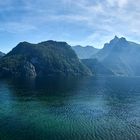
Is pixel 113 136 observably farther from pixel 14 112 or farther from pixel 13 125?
pixel 14 112

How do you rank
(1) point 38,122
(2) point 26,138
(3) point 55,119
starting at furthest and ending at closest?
(3) point 55,119 < (1) point 38,122 < (2) point 26,138

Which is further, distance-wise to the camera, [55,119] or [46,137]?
[55,119]

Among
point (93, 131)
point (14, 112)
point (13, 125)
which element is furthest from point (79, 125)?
point (14, 112)

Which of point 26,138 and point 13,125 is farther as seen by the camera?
point 13,125

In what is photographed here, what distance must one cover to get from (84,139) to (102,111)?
46954mm

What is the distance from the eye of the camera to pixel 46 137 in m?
78.8

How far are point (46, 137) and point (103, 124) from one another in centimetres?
2731

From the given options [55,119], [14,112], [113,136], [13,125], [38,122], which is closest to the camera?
[113,136]

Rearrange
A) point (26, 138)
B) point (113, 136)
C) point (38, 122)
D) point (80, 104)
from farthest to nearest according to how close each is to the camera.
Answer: point (80, 104)
point (38, 122)
point (113, 136)
point (26, 138)

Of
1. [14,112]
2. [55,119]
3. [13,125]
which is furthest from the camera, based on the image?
[14,112]

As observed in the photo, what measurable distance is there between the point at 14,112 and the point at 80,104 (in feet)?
138

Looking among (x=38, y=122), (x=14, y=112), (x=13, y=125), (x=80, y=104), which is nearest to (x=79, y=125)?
(x=38, y=122)

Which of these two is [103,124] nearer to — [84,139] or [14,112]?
[84,139]

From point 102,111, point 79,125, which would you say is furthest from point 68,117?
point 102,111
